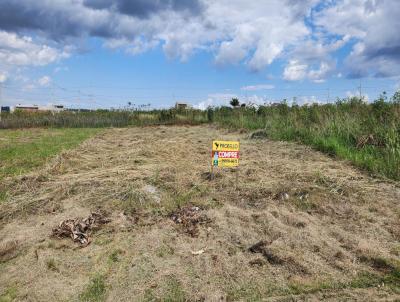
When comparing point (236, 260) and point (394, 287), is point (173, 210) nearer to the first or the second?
point (236, 260)

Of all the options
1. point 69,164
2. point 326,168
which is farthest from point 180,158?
point 326,168

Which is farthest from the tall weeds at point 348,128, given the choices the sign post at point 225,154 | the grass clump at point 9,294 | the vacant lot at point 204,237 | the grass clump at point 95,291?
the grass clump at point 9,294

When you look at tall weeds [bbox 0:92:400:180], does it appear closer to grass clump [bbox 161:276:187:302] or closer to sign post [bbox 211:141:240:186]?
sign post [bbox 211:141:240:186]

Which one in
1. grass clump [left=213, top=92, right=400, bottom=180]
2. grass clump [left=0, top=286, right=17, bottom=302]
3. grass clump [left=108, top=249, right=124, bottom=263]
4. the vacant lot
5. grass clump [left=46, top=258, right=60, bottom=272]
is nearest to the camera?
grass clump [left=0, top=286, right=17, bottom=302]

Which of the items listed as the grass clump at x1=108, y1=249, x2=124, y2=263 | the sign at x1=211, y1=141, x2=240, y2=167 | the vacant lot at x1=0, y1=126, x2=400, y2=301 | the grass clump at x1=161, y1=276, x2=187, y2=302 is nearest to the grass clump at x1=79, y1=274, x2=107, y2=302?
the vacant lot at x1=0, y1=126, x2=400, y2=301

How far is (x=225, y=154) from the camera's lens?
18.9ft

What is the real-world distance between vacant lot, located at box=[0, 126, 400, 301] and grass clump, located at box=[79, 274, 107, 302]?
0.04 ft

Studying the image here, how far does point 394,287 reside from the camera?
2.94m

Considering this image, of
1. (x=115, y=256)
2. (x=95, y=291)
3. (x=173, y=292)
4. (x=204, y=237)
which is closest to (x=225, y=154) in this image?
(x=204, y=237)

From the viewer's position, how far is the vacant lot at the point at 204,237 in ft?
9.69

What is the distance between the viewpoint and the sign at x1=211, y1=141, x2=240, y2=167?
5.68 meters

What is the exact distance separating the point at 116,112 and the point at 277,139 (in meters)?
18.0

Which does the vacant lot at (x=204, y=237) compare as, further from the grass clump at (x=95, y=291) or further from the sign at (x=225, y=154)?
the sign at (x=225, y=154)

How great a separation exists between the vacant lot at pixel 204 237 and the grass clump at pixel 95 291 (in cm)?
1
